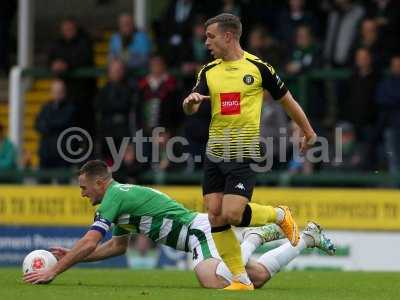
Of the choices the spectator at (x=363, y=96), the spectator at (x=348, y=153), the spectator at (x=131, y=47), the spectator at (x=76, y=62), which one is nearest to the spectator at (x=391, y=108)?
the spectator at (x=363, y=96)

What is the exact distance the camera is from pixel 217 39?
11.2 meters

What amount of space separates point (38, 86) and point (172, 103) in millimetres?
4336

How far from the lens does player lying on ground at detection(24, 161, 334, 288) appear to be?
11000mm

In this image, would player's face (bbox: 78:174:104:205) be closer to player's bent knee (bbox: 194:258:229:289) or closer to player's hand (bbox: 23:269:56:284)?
player's hand (bbox: 23:269:56:284)

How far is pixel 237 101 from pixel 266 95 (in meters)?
6.80

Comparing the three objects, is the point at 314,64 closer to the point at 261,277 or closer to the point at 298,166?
the point at 298,166

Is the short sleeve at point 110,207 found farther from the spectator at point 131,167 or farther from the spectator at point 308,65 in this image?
the spectator at point 308,65

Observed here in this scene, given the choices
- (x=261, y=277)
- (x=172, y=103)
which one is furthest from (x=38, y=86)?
(x=261, y=277)

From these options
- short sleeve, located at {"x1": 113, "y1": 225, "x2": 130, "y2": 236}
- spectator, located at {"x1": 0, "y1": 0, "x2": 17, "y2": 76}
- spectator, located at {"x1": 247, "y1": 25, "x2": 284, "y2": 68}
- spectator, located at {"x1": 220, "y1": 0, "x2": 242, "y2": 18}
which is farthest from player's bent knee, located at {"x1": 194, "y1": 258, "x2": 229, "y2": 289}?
spectator, located at {"x1": 0, "y1": 0, "x2": 17, "y2": 76}

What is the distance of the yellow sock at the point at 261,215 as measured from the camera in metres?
11.3

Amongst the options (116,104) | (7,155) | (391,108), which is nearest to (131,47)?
(116,104)

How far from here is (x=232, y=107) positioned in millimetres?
11156

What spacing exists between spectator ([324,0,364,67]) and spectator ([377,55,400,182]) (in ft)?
3.50

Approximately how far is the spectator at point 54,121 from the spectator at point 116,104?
Answer: 1.86 ft
